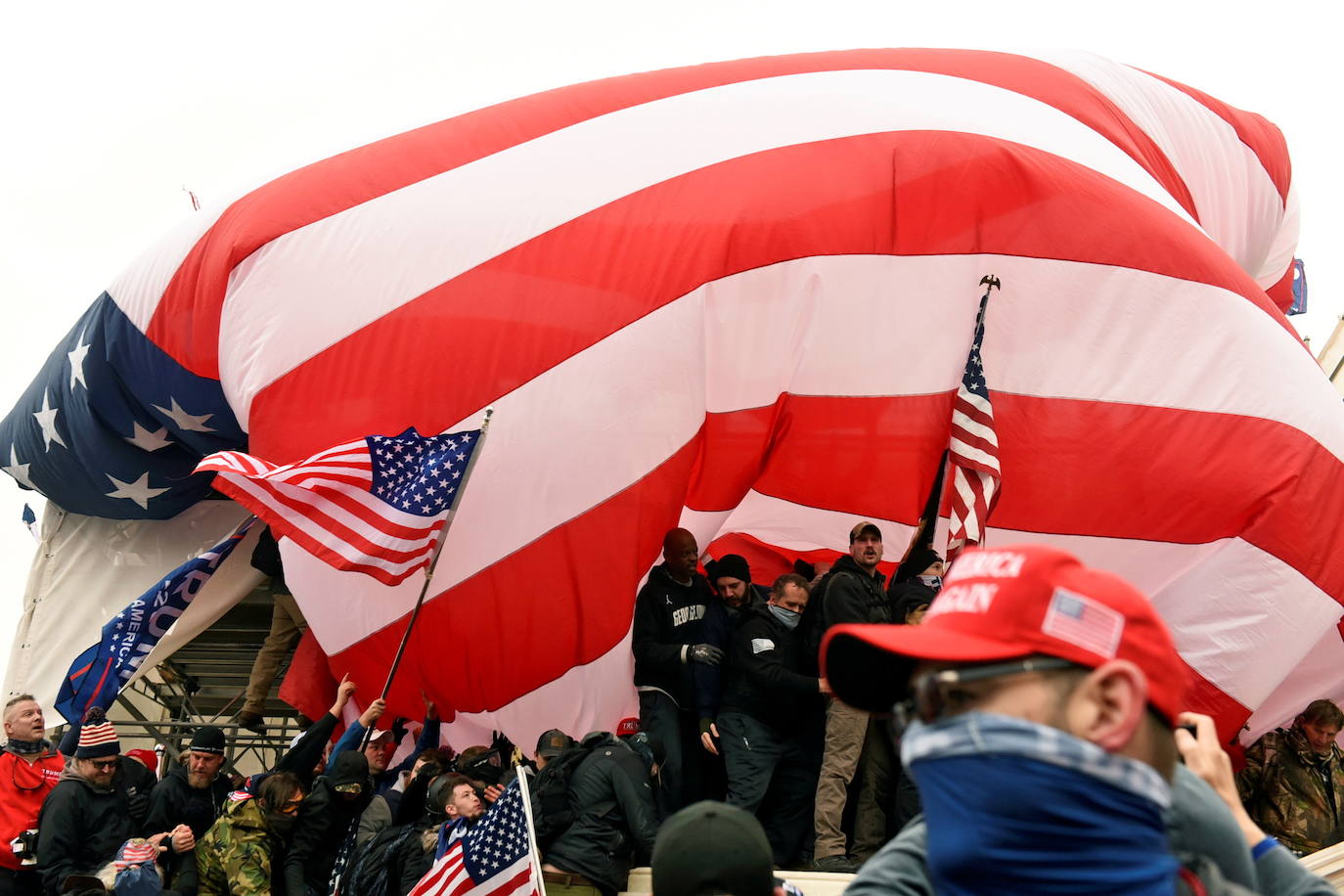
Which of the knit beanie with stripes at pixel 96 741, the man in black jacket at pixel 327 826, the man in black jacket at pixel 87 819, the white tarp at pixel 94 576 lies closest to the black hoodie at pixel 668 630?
the man in black jacket at pixel 327 826

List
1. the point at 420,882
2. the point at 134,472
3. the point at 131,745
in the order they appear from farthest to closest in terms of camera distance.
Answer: the point at 131,745, the point at 134,472, the point at 420,882

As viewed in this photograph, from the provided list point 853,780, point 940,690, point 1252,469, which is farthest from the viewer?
point 1252,469

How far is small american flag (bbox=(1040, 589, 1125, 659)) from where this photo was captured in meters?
1.40

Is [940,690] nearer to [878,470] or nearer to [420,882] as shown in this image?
[420,882]

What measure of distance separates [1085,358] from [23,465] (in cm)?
760

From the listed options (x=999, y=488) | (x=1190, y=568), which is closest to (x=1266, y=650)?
(x=1190, y=568)

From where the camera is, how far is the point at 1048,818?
1.34 m

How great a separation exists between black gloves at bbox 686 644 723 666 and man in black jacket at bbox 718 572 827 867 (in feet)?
0.32

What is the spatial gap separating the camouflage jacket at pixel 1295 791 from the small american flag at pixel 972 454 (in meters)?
2.01

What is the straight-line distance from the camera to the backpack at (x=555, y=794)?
607 cm

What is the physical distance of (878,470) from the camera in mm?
8242

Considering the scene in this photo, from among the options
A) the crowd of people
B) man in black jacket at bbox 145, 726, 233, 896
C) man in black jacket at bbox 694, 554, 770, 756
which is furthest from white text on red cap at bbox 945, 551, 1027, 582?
man in black jacket at bbox 145, 726, 233, 896

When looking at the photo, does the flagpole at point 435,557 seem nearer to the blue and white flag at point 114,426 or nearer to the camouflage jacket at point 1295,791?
the blue and white flag at point 114,426

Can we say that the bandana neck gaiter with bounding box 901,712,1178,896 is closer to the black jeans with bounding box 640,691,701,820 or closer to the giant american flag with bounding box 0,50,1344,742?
the black jeans with bounding box 640,691,701,820
